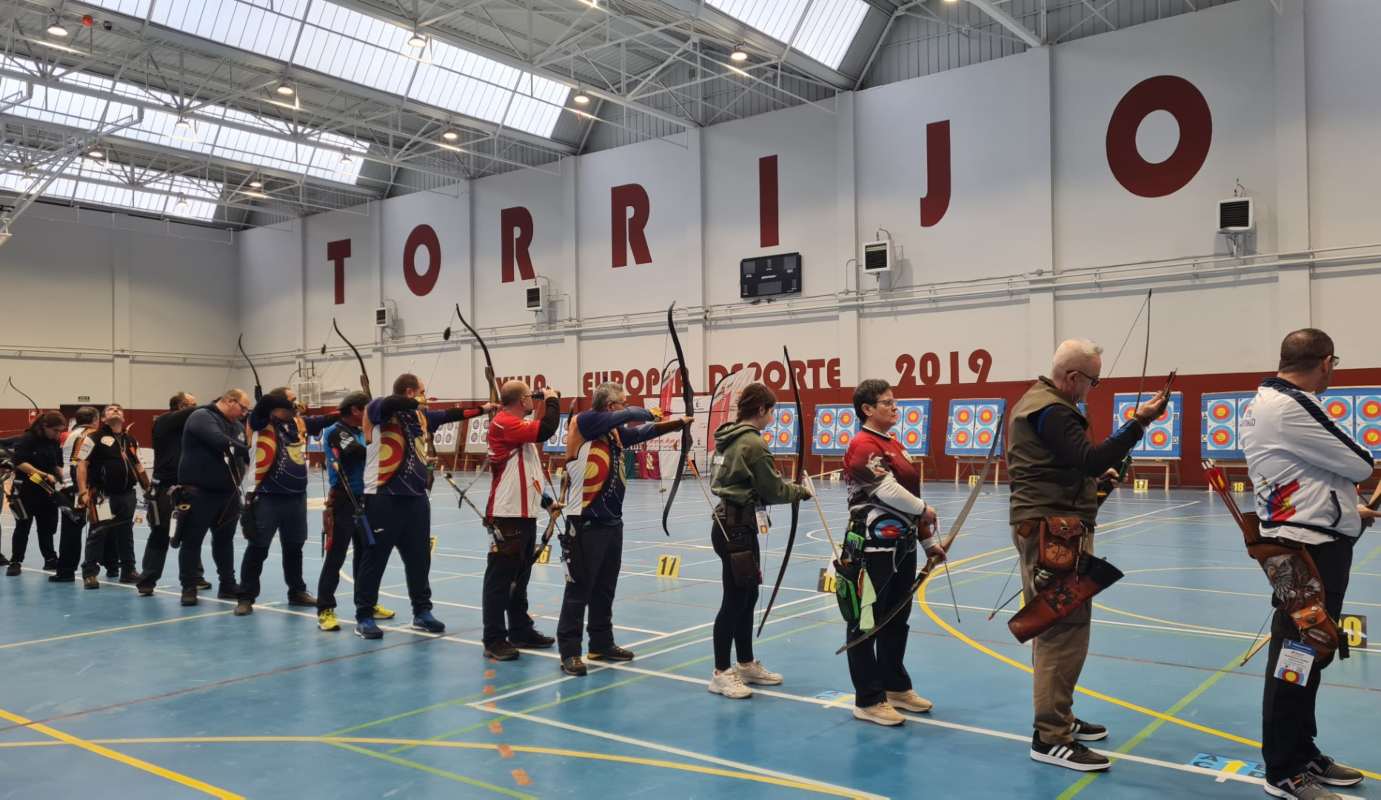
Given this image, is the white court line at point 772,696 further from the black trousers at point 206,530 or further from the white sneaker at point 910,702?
the black trousers at point 206,530

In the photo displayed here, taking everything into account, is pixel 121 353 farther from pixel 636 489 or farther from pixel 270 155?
pixel 636 489

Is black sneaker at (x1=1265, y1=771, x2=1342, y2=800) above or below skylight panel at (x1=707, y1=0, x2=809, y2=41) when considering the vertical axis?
below

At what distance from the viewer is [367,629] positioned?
6.15 metres

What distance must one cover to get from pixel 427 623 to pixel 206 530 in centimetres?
235

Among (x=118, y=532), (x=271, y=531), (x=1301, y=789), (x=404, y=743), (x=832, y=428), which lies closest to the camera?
(x=1301, y=789)

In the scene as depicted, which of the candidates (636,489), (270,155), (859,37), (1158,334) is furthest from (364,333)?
(1158,334)

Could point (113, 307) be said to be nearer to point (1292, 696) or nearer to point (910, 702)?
point (910, 702)

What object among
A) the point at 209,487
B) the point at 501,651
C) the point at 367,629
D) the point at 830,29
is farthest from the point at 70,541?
the point at 830,29

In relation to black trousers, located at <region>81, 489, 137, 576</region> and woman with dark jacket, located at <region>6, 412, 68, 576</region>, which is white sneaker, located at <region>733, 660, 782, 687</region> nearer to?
black trousers, located at <region>81, 489, 137, 576</region>

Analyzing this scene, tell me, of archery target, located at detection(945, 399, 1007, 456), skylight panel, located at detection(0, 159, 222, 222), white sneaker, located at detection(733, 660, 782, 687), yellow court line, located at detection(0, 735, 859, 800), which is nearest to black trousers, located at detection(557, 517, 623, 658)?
white sneaker, located at detection(733, 660, 782, 687)

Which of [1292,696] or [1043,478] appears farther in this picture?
[1043,478]

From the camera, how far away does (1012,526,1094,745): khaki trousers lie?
12.2ft

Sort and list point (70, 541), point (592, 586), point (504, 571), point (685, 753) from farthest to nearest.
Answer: point (70, 541)
point (504, 571)
point (592, 586)
point (685, 753)

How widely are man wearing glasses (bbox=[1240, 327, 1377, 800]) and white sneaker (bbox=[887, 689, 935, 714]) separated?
1403 mm
